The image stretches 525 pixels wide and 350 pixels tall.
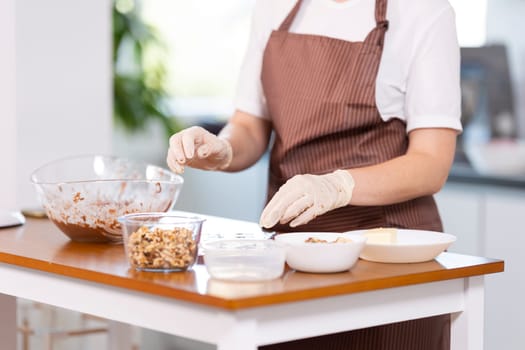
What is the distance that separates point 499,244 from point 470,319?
5.30 ft

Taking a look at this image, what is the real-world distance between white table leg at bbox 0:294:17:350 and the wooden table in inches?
24.9

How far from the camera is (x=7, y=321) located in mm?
2443

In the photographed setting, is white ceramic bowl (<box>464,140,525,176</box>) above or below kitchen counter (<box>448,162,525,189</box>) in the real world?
above

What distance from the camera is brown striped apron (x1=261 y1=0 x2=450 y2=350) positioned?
2.12 m

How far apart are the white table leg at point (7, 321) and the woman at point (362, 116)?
69cm

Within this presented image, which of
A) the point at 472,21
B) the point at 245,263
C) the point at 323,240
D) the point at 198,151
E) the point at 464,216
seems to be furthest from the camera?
the point at 472,21

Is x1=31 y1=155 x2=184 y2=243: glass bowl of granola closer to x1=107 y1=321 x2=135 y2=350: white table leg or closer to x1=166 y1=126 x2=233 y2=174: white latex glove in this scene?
x1=166 y1=126 x2=233 y2=174: white latex glove

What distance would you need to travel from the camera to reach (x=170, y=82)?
5.32m

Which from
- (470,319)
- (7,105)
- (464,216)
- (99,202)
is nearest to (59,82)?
(7,105)

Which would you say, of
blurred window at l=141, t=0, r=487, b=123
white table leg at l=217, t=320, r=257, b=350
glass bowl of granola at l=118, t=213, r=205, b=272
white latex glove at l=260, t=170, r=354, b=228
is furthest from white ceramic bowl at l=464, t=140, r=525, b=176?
white table leg at l=217, t=320, r=257, b=350

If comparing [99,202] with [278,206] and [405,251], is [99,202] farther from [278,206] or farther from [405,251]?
[405,251]

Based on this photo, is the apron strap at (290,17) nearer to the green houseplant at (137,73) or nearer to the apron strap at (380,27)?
the apron strap at (380,27)

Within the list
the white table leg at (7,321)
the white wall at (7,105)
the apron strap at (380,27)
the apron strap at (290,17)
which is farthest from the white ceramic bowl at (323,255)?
the white wall at (7,105)

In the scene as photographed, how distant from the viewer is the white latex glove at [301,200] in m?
1.73
